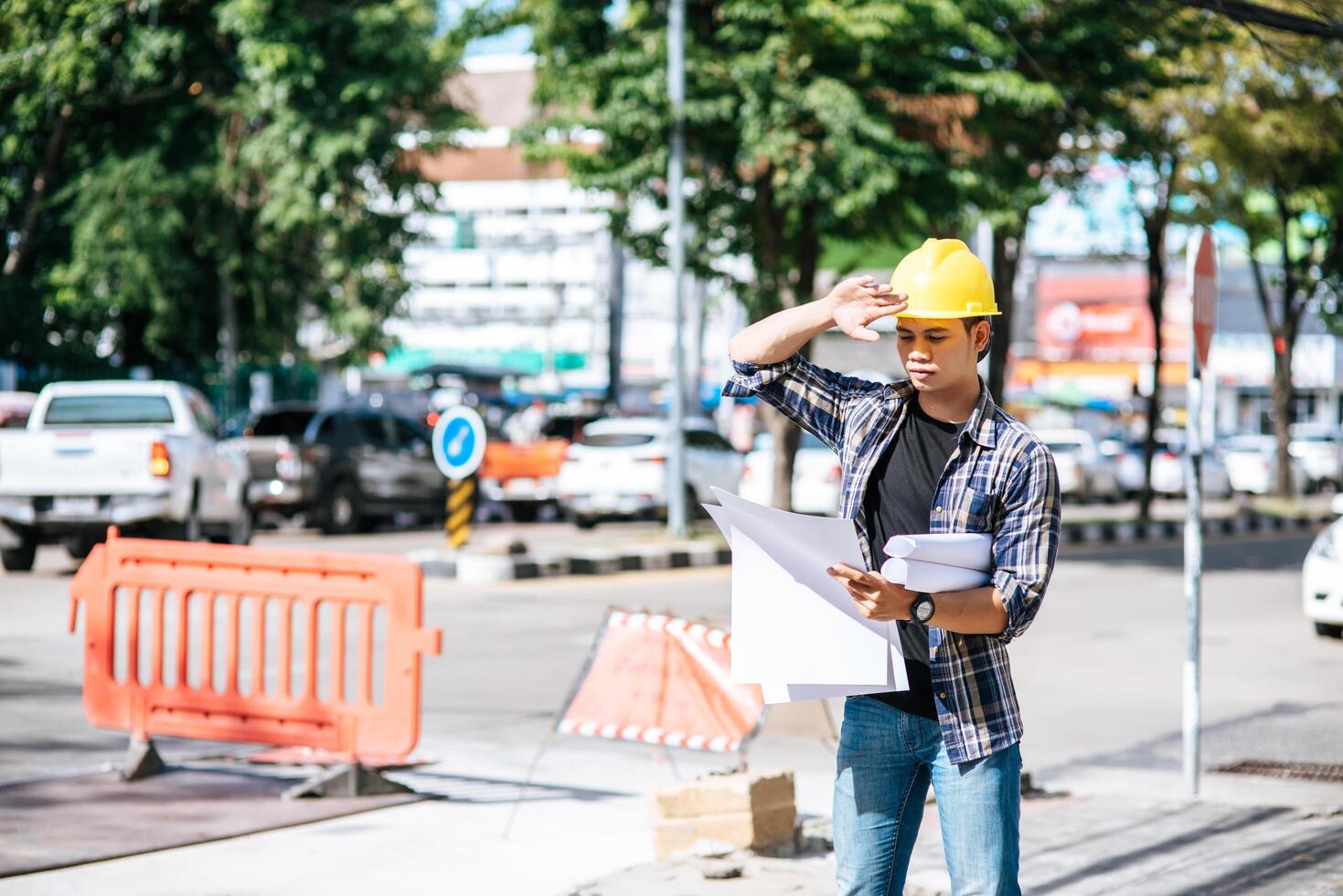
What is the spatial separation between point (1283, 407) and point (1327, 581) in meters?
21.3

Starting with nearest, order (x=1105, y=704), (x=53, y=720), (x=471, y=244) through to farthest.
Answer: (x=53, y=720)
(x=1105, y=704)
(x=471, y=244)

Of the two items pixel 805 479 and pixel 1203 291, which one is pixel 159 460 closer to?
pixel 1203 291

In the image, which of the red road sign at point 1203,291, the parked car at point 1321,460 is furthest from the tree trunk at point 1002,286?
the parked car at point 1321,460

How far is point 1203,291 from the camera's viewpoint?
783cm

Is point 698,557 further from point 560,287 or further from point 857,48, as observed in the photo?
point 560,287

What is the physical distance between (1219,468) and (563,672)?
106 feet

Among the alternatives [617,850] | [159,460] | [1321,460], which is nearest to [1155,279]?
[159,460]

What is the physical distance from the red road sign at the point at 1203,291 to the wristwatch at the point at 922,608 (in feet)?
15.9

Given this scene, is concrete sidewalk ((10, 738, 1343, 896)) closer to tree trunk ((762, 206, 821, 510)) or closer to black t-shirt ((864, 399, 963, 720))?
black t-shirt ((864, 399, 963, 720))

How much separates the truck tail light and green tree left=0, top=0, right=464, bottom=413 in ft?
36.5

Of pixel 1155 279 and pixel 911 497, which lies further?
pixel 1155 279

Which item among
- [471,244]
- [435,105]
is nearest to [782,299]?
[435,105]

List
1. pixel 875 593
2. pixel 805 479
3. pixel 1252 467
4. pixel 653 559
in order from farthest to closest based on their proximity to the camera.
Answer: pixel 1252 467, pixel 805 479, pixel 653 559, pixel 875 593

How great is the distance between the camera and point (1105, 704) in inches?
411
